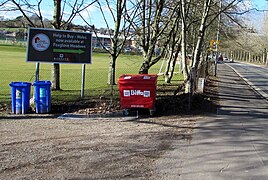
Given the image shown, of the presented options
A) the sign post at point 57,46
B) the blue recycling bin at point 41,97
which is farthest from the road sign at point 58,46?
the blue recycling bin at point 41,97

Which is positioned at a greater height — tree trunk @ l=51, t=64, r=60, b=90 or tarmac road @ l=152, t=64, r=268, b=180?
tree trunk @ l=51, t=64, r=60, b=90

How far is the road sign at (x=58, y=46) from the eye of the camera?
1104cm

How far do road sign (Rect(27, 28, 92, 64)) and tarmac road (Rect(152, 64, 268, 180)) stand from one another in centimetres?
447

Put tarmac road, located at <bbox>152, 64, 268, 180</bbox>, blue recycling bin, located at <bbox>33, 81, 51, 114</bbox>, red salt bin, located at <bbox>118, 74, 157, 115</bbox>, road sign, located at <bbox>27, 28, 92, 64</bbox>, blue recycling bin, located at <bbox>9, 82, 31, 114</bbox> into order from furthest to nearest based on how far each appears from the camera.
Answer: road sign, located at <bbox>27, 28, 92, 64</bbox>
red salt bin, located at <bbox>118, 74, 157, 115</bbox>
blue recycling bin, located at <bbox>33, 81, 51, 114</bbox>
blue recycling bin, located at <bbox>9, 82, 31, 114</bbox>
tarmac road, located at <bbox>152, 64, 268, 180</bbox>

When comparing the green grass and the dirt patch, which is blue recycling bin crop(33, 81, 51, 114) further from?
the green grass

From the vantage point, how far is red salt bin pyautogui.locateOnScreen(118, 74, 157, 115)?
33.2ft


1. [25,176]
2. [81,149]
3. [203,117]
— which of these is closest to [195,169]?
[81,149]

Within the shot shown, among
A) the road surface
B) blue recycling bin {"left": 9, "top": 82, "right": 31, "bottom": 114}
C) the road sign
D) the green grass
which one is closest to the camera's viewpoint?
blue recycling bin {"left": 9, "top": 82, "right": 31, "bottom": 114}

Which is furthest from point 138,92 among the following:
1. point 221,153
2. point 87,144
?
point 221,153

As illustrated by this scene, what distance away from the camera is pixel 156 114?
10555 mm

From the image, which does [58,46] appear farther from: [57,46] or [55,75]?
[55,75]

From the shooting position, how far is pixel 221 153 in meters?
6.66

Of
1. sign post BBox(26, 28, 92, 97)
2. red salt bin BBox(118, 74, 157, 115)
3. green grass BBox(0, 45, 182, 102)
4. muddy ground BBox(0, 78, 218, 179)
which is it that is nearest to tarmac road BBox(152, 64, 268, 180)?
muddy ground BBox(0, 78, 218, 179)

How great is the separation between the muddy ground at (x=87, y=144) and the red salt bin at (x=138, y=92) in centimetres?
42
